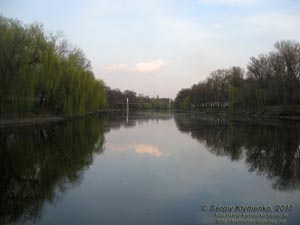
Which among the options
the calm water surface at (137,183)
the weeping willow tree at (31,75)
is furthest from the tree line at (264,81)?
the calm water surface at (137,183)

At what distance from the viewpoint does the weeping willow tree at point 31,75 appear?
29.4 metres

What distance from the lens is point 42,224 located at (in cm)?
641

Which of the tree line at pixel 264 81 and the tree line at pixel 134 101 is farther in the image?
the tree line at pixel 134 101

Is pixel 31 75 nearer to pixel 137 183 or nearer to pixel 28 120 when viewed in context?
pixel 28 120

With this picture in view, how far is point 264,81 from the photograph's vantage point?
69562 millimetres

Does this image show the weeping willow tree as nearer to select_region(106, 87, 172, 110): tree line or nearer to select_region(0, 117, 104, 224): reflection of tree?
select_region(0, 117, 104, 224): reflection of tree

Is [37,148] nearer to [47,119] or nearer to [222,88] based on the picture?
[47,119]

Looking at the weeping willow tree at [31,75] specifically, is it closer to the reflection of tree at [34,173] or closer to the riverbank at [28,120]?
the riverbank at [28,120]

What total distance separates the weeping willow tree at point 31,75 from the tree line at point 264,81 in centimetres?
3538

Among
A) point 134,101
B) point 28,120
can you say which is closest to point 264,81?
point 28,120

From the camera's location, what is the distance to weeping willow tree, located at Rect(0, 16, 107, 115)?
2939 cm

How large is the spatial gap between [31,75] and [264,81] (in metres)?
52.1

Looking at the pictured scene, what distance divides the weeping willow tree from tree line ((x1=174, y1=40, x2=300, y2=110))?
35.4 metres

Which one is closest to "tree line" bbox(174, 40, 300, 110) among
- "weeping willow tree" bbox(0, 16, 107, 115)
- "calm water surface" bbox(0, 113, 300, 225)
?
"weeping willow tree" bbox(0, 16, 107, 115)
